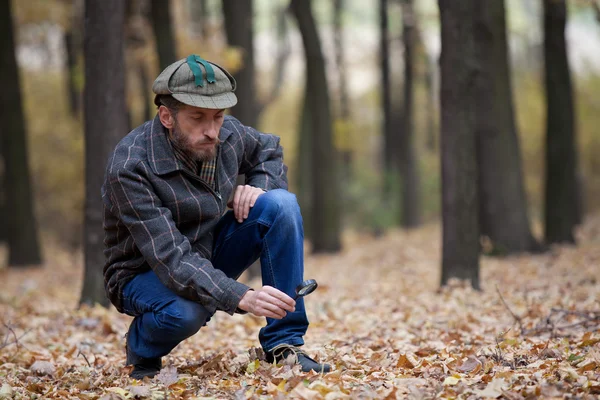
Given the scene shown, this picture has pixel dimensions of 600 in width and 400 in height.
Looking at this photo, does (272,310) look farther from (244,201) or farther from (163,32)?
(163,32)

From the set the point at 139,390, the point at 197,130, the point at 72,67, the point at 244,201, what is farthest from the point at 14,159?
the point at 139,390

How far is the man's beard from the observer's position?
3.55 m

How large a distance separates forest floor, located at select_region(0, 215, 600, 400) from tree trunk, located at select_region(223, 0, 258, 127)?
289cm

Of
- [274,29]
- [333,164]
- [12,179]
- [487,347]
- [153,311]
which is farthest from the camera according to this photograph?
[274,29]

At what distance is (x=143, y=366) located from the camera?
380 centimetres

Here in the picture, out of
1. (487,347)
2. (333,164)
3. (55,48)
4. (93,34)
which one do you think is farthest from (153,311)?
(55,48)

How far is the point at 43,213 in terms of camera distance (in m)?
20.4

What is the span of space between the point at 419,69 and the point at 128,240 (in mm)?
16676

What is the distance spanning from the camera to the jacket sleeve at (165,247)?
11.1 feet

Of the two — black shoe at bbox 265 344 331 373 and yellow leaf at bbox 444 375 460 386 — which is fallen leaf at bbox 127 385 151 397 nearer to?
black shoe at bbox 265 344 331 373

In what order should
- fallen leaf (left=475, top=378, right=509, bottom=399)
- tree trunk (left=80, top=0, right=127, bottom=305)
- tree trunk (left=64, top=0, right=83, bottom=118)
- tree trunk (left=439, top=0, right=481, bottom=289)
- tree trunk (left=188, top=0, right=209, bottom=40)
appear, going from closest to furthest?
fallen leaf (left=475, top=378, right=509, bottom=399) → tree trunk (left=80, top=0, right=127, bottom=305) → tree trunk (left=439, top=0, right=481, bottom=289) → tree trunk (left=188, top=0, right=209, bottom=40) → tree trunk (left=64, top=0, right=83, bottom=118)

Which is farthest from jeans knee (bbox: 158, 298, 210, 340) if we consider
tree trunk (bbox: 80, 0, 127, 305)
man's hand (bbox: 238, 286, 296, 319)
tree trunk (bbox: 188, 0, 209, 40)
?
tree trunk (bbox: 188, 0, 209, 40)

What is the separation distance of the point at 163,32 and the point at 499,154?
5.63 m

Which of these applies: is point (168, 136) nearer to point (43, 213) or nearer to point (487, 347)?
point (487, 347)
